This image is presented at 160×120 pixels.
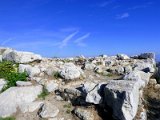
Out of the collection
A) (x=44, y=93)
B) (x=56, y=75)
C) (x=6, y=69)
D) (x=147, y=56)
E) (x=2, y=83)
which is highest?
(x=147, y=56)

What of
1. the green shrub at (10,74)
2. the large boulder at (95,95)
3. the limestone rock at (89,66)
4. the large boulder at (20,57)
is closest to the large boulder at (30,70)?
the green shrub at (10,74)

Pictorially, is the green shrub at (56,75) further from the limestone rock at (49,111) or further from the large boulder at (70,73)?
the limestone rock at (49,111)

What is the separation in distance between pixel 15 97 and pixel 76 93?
4053 mm

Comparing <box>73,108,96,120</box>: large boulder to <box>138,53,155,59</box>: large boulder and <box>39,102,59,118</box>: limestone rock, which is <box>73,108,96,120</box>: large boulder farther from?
<box>138,53,155,59</box>: large boulder

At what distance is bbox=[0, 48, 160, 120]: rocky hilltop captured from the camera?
18156mm

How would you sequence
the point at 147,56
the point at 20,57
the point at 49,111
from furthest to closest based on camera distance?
the point at 147,56
the point at 20,57
the point at 49,111

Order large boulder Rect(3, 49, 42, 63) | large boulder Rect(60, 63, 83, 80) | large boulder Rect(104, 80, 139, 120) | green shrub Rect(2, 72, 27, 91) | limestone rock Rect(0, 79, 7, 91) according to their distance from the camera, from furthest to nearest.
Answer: large boulder Rect(3, 49, 42, 63) → large boulder Rect(60, 63, 83, 80) → green shrub Rect(2, 72, 27, 91) → limestone rock Rect(0, 79, 7, 91) → large boulder Rect(104, 80, 139, 120)

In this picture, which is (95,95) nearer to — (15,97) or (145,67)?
(15,97)

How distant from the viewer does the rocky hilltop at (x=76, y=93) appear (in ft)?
59.6

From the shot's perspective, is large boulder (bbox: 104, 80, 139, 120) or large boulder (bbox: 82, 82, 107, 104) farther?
large boulder (bbox: 82, 82, 107, 104)

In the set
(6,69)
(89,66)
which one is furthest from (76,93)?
(6,69)

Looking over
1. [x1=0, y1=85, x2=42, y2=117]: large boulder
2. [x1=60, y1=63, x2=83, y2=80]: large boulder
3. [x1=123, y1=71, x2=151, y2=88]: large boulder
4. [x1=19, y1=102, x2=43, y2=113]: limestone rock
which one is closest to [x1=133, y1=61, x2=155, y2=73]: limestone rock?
[x1=123, y1=71, x2=151, y2=88]: large boulder

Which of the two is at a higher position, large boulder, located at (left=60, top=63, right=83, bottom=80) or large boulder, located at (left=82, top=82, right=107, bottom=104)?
large boulder, located at (left=60, top=63, right=83, bottom=80)

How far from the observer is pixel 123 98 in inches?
687
